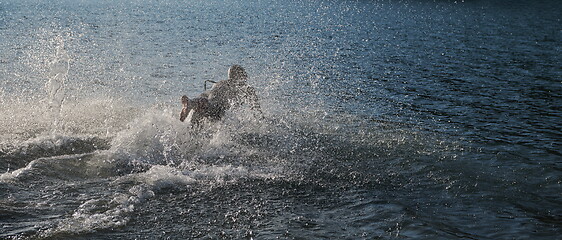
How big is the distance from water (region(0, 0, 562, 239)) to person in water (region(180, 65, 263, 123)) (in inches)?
14.4

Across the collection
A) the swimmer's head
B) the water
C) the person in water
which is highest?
the swimmer's head

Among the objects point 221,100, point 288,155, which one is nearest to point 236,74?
point 221,100

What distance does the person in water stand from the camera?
1420 centimetres

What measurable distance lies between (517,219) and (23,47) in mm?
34003

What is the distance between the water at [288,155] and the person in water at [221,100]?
1.20ft

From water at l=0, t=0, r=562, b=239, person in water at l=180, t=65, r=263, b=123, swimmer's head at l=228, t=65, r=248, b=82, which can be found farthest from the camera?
swimmer's head at l=228, t=65, r=248, b=82

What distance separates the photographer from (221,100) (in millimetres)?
14836

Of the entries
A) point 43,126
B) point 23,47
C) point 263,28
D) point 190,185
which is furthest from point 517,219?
point 263,28

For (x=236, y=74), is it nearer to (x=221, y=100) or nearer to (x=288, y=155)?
(x=221, y=100)

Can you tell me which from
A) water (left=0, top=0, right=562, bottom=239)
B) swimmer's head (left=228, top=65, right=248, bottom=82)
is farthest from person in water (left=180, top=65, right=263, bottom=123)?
water (left=0, top=0, right=562, bottom=239)

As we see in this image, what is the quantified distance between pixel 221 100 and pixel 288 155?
2871mm

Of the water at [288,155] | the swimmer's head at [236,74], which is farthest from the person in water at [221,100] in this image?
the water at [288,155]

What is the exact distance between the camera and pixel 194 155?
42.7ft

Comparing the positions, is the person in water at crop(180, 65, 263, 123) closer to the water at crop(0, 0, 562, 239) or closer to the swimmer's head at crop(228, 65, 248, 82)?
the swimmer's head at crop(228, 65, 248, 82)
